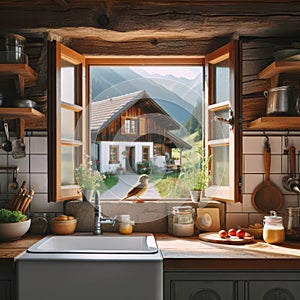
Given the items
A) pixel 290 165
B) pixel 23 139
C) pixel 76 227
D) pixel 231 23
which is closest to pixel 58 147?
pixel 23 139

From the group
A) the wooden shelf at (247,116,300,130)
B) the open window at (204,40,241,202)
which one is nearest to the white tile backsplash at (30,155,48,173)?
the open window at (204,40,241,202)

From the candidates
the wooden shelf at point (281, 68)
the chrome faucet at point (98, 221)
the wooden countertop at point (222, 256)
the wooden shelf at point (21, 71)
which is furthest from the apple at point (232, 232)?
the wooden shelf at point (21, 71)

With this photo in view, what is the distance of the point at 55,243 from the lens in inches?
104

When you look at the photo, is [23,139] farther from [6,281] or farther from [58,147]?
[6,281]

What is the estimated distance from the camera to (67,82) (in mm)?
2865

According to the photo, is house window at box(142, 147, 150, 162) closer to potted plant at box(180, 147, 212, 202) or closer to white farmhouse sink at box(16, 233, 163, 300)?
potted plant at box(180, 147, 212, 202)

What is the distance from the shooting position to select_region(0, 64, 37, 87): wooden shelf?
8.30ft

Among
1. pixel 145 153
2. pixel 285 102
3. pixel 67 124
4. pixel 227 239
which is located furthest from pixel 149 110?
pixel 227 239

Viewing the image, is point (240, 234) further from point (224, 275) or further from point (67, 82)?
point (67, 82)

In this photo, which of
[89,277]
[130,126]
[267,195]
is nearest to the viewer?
[89,277]

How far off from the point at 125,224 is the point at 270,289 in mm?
973

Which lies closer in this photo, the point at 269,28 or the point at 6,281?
the point at 6,281

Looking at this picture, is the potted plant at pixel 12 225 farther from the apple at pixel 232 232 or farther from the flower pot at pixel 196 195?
the apple at pixel 232 232

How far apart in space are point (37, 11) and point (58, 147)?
A: 82 cm
